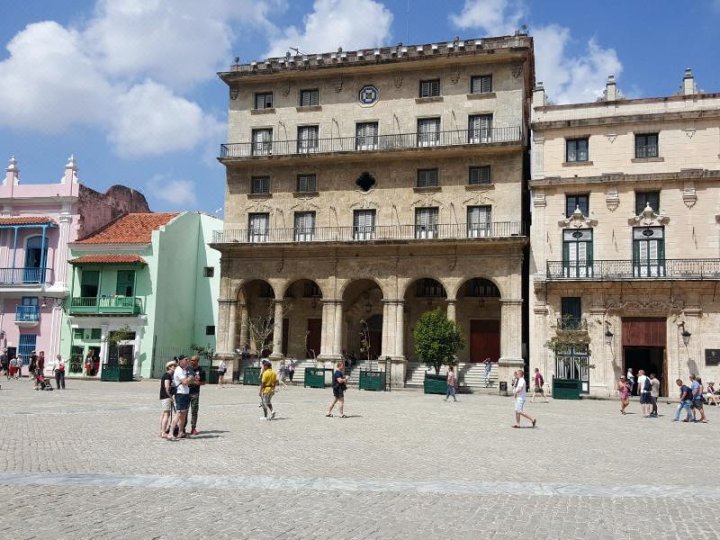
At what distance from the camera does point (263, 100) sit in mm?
43594

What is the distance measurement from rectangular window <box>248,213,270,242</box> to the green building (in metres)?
5.20

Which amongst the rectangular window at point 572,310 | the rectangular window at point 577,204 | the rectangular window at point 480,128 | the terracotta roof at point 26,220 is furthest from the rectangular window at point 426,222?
the terracotta roof at point 26,220

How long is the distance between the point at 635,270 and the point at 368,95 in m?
17.8

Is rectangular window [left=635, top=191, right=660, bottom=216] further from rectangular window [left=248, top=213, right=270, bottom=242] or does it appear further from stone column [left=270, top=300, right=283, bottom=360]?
rectangular window [left=248, top=213, right=270, bottom=242]

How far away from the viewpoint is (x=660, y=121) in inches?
1420

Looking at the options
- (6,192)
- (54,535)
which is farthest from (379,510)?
(6,192)

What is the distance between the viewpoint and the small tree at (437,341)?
34344 mm

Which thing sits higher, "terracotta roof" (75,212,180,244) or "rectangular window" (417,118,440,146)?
"rectangular window" (417,118,440,146)

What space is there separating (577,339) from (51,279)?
1201 inches

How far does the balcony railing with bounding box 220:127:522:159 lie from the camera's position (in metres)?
39.1

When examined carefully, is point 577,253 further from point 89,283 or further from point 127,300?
point 89,283

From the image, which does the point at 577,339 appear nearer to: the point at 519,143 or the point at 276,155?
the point at 519,143

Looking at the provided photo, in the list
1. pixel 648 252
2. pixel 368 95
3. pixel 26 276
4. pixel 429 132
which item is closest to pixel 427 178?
pixel 429 132

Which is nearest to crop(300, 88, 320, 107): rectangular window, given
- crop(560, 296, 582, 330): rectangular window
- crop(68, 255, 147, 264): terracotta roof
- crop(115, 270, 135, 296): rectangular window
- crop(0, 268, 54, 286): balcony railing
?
crop(68, 255, 147, 264): terracotta roof
